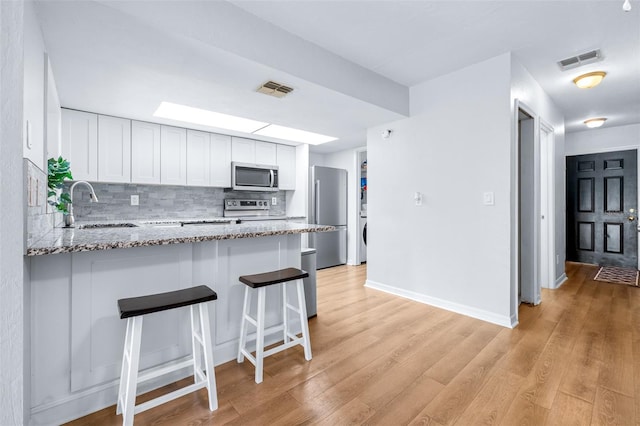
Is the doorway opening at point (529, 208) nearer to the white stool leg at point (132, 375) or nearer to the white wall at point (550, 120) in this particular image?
the white wall at point (550, 120)

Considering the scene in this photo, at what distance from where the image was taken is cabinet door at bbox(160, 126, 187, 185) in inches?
149

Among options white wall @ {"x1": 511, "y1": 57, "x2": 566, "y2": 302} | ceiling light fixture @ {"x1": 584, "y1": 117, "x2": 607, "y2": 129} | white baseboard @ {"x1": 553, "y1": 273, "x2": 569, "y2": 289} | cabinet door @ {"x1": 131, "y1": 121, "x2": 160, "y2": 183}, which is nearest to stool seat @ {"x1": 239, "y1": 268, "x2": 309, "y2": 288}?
white wall @ {"x1": 511, "y1": 57, "x2": 566, "y2": 302}

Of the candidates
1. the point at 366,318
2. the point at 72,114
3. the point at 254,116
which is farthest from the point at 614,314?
the point at 72,114

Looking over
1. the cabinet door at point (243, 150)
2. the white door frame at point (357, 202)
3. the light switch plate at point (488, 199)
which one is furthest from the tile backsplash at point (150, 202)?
the light switch plate at point (488, 199)

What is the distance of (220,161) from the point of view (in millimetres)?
4254

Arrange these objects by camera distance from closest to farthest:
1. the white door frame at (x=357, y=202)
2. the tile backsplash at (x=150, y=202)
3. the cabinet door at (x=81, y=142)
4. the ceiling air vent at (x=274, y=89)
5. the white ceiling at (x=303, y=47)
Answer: the white ceiling at (x=303, y=47), the ceiling air vent at (x=274, y=89), the cabinet door at (x=81, y=142), the tile backsplash at (x=150, y=202), the white door frame at (x=357, y=202)

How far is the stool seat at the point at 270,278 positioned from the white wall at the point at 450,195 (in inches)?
69.8

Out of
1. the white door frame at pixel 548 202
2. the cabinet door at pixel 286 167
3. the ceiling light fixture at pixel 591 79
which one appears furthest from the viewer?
the cabinet door at pixel 286 167

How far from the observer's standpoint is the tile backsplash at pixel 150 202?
11.4ft

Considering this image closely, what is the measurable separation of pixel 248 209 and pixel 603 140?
20.0 feet

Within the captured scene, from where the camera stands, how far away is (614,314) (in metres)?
2.93

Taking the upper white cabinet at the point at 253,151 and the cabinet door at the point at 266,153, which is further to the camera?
the cabinet door at the point at 266,153

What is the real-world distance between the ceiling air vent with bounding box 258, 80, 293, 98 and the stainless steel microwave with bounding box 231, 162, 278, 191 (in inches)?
75.0

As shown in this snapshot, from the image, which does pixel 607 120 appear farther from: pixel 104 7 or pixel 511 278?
pixel 104 7
